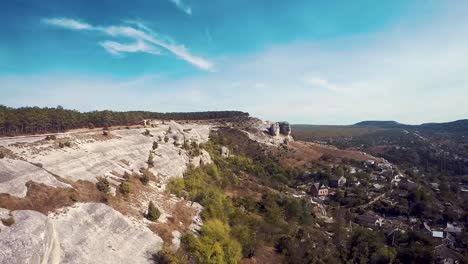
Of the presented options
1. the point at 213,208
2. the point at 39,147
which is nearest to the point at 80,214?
the point at 39,147

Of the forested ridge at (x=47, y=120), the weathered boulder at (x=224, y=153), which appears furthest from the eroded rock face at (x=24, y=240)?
the weathered boulder at (x=224, y=153)

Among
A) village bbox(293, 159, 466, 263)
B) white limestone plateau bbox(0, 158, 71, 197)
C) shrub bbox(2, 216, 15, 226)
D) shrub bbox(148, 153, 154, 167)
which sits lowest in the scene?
village bbox(293, 159, 466, 263)

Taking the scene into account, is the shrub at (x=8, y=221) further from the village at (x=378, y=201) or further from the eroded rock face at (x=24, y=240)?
the village at (x=378, y=201)

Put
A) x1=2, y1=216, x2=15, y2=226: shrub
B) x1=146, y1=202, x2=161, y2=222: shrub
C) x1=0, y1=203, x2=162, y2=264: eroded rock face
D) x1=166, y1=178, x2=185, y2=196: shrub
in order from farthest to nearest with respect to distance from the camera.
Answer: x1=166, y1=178, x2=185, y2=196: shrub < x1=146, y1=202, x2=161, y2=222: shrub < x1=2, y1=216, x2=15, y2=226: shrub < x1=0, y1=203, x2=162, y2=264: eroded rock face

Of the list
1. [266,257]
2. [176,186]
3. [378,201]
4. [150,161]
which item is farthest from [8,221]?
[378,201]

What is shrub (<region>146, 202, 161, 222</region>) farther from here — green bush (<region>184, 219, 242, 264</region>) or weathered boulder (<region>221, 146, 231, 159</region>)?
weathered boulder (<region>221, 146, 231, 159</region>)

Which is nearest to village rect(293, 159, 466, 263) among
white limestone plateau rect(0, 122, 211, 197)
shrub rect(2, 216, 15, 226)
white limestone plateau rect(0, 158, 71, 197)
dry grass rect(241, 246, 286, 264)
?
dry grass rect(241, 246, 286, 264)

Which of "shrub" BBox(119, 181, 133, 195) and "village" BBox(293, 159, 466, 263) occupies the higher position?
"shrub" BBox(119, 181, 133, 195)

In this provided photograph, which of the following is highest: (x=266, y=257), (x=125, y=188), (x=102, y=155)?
(x=102, y=155)

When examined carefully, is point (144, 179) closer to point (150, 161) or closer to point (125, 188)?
point (125, 188)
